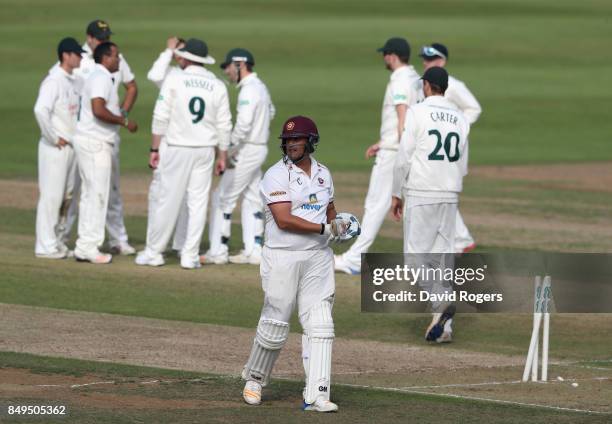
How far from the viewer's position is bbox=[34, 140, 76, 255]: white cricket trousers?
15.5m

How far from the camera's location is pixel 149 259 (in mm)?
15312

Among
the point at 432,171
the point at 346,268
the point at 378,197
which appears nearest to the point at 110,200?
the point at 346,268

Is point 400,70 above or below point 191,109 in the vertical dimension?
above

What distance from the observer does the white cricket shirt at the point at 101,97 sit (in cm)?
1488

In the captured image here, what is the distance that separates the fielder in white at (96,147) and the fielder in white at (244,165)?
1.32 m

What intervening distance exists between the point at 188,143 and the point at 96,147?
1.04m

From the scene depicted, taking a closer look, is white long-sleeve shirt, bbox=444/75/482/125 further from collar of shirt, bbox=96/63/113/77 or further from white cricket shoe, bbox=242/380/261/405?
white cricket shoe, bbox=242/380/261/405

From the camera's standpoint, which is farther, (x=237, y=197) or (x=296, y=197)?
(x=237, y=197)

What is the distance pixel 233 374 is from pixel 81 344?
167 cm

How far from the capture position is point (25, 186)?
22.1 meters

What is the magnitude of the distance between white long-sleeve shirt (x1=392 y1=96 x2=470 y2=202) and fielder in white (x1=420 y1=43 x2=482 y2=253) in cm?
154

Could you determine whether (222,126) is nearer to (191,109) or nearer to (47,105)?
(191,109)

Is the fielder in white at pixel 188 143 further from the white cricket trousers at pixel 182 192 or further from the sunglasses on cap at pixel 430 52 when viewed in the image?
the sunglasses on cap at pixel 430 52

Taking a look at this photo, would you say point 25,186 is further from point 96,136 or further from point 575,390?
→ point 575,390
